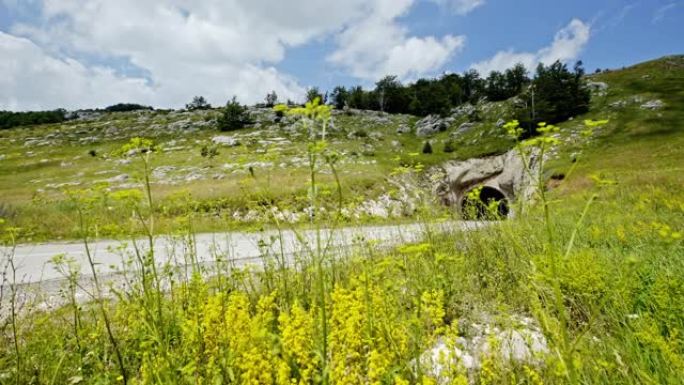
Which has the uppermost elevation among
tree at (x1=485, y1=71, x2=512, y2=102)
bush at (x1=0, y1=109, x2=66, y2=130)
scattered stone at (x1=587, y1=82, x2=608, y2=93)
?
bush at (x1=0, y1=109, x2=66, y2=130)

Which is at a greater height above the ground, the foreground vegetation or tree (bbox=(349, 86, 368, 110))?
tree (bbox=(349, 86, 368, 110))

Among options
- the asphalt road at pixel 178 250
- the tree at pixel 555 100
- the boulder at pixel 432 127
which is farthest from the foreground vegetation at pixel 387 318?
the boulder at pixel 432 127

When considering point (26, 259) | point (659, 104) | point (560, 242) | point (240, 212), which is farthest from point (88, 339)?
point (659, 104)

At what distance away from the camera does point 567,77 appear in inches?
1999

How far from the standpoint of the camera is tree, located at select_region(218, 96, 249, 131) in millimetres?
64562

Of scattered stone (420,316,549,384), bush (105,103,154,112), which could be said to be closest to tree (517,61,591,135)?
scattered stone (420,316,549,384)

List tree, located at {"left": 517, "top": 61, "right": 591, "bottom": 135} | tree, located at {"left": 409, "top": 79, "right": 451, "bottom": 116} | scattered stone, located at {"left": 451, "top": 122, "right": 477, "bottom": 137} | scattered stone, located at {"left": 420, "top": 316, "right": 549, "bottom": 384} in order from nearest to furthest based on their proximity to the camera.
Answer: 1. scattered stone, located at {"left": 420, "top": 316, "right": 549, "bottom": 384}
2. tree, located at {"left": 517, "top": 61, "right": 591, "bottom": 135}
3. scattered stone, located at {"left": 451, "top": 122, "right": 477, "bottom": 137}
4. tree, located at {"left": 409, "top": 79, "right": 451, "bottom": 116}

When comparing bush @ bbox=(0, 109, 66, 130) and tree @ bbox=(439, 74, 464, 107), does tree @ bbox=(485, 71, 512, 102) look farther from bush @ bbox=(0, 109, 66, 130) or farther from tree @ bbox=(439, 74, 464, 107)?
bush @ bbox=(0, 109, 66, 130)

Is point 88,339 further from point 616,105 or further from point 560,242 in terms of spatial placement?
point 616,105

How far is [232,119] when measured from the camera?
6506 cm

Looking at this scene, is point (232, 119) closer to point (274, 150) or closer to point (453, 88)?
point (453, 88)

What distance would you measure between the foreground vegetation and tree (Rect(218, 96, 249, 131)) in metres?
62.5

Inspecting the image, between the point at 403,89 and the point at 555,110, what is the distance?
4619 centimetres

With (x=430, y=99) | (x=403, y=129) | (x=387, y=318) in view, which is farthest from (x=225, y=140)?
(x=387, y=318)
